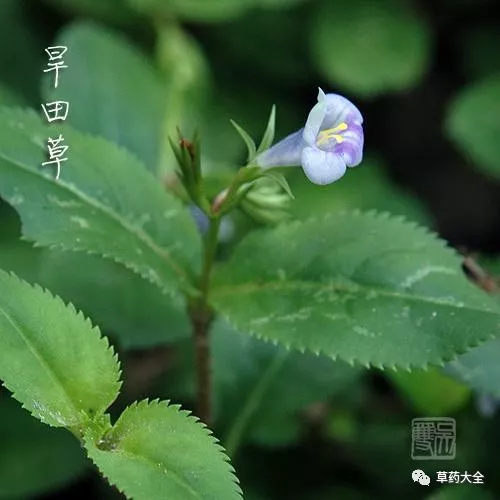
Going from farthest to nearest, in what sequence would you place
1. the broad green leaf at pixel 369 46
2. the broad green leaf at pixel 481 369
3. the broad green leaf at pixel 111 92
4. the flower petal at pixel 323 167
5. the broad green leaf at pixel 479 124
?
the broad green leaf at pixel 369 46, the broad green leaf at pixel 479 124, the broad green leaf at pixel 111 92, the broad green leaf at pixel 481 369, the flower petal at pixel 323 167

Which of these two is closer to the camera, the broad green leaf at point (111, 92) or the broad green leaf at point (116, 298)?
the broad green leaf at point (116, 298)

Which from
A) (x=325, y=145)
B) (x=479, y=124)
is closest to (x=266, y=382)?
(x=325, y=145)

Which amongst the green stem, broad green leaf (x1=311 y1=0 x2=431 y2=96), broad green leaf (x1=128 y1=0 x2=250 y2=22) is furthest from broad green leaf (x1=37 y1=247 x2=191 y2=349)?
broad green leaf (x1=311 y1=0 x2=431 y2=96)

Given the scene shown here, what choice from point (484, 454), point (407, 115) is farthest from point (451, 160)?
point (484, 454)

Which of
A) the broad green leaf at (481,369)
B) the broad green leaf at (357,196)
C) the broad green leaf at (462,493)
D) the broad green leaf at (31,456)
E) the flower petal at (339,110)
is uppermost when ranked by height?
the flower petal at (339,110)

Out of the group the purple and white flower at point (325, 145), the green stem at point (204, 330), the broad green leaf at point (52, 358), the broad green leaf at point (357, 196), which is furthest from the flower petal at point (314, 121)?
the broad green leaf at point (357, 196)

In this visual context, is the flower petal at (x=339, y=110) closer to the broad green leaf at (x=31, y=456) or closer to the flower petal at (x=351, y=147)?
the flower petal at (x=351, y=147)

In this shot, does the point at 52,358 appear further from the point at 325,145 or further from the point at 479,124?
the point at 479,124
